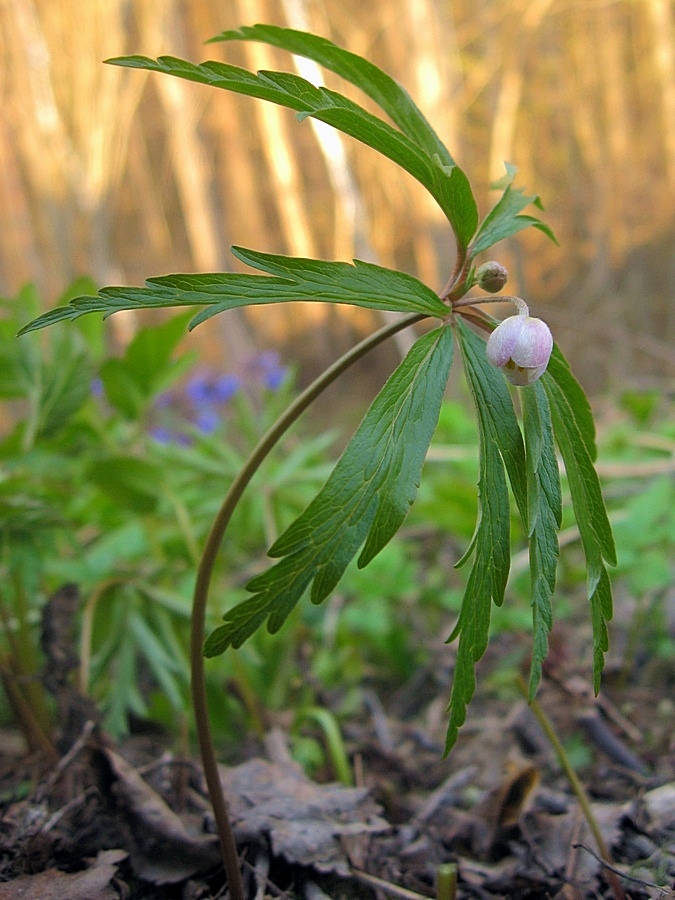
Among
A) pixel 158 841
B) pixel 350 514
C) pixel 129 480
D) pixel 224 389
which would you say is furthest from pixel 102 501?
pixel 224 389

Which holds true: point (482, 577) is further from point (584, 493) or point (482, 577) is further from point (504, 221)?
point (504, 221)

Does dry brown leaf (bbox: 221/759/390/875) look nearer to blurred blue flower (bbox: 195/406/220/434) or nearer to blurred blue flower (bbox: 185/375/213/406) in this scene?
blurred blue flower (bbox: 195/406/220/434)

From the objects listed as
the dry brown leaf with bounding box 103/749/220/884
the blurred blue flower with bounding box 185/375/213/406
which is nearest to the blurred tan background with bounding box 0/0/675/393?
the dry brown leaf with bounding box 103/749/220/884

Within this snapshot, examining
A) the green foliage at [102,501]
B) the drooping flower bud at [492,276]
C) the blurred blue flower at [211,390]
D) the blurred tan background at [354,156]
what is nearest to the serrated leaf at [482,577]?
the drooping flower bud at [492,276]

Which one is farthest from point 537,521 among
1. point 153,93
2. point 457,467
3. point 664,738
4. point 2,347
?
point 153,93

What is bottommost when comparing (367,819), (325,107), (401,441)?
(367,819)
